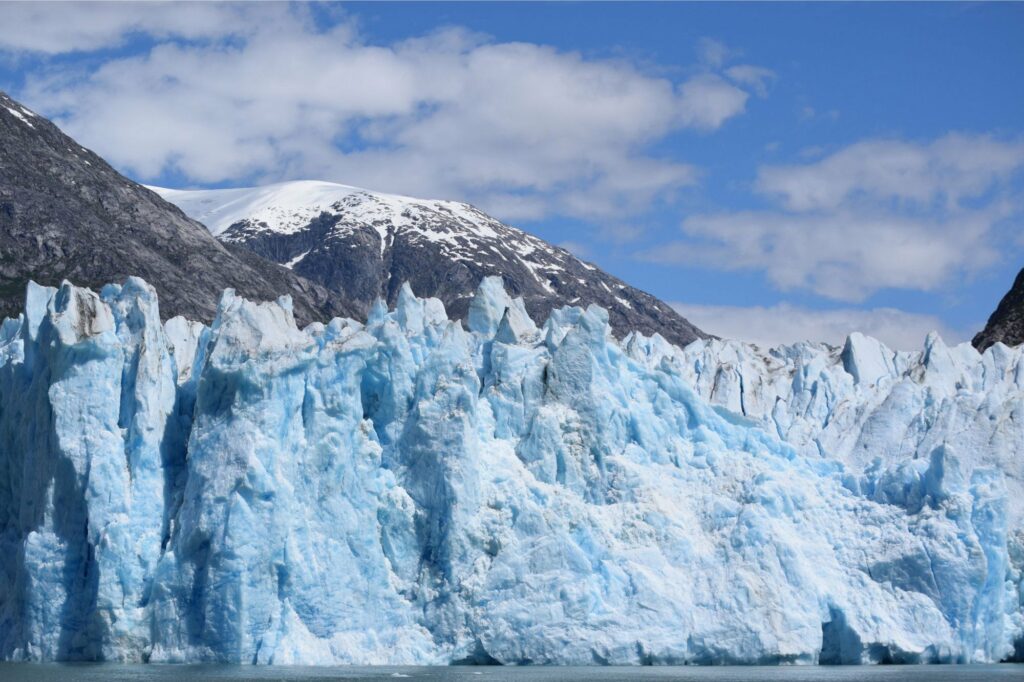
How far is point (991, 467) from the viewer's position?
3678 cm

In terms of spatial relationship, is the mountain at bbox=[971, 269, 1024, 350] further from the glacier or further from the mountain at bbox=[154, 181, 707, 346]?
the mountain at bbox=[154, 181, 707, 346]

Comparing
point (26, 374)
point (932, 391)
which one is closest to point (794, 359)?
point (932, 391)

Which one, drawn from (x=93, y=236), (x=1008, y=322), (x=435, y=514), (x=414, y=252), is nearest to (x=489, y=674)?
(x=435, y=514)

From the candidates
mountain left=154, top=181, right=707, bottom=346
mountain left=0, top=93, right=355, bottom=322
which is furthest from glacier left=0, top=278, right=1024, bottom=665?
mountain left=154, top=181, right=707, bottom=346

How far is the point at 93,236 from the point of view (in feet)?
330

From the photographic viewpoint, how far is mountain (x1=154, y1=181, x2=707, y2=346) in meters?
142

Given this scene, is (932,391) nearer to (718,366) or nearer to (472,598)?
(718,366)

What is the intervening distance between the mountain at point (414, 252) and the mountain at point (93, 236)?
1013 inches

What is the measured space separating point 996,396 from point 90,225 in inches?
3000

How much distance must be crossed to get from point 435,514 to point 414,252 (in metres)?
119

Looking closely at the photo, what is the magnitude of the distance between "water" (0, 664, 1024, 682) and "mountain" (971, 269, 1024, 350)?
4418cm

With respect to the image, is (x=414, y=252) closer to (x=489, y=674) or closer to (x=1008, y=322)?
(x=1008, y=322)

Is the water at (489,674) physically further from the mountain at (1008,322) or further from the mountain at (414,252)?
the mountain at (414,252)

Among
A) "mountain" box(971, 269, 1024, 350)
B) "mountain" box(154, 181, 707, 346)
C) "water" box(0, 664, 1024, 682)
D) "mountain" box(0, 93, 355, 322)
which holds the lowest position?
"water" box(0, 664, 1024, 682)
